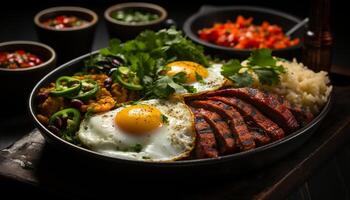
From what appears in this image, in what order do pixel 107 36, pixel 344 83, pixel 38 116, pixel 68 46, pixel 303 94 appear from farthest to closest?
pixel 107 36 < pixel 68 46 < pixel 344 83 < pixel 303 94 < pixel 38 116

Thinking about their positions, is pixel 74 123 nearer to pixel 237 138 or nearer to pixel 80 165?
pixel 80 165

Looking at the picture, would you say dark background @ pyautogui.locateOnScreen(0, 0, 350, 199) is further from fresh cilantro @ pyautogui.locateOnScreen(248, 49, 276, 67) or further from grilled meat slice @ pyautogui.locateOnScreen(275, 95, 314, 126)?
grilled meat slice @ pyautogui.locateOnScreen(275, 95, 314, 126)

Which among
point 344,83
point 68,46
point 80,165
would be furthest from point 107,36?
point 80,165

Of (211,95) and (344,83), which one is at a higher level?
(211,95)

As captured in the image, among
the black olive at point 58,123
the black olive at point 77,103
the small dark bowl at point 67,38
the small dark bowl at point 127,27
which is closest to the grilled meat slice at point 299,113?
the black olive at point 77,103

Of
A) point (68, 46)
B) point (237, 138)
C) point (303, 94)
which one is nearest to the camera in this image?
point (237, 138)

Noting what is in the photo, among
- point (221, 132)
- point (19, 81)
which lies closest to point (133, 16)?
point (19, 81)

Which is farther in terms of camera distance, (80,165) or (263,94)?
(263,94)
